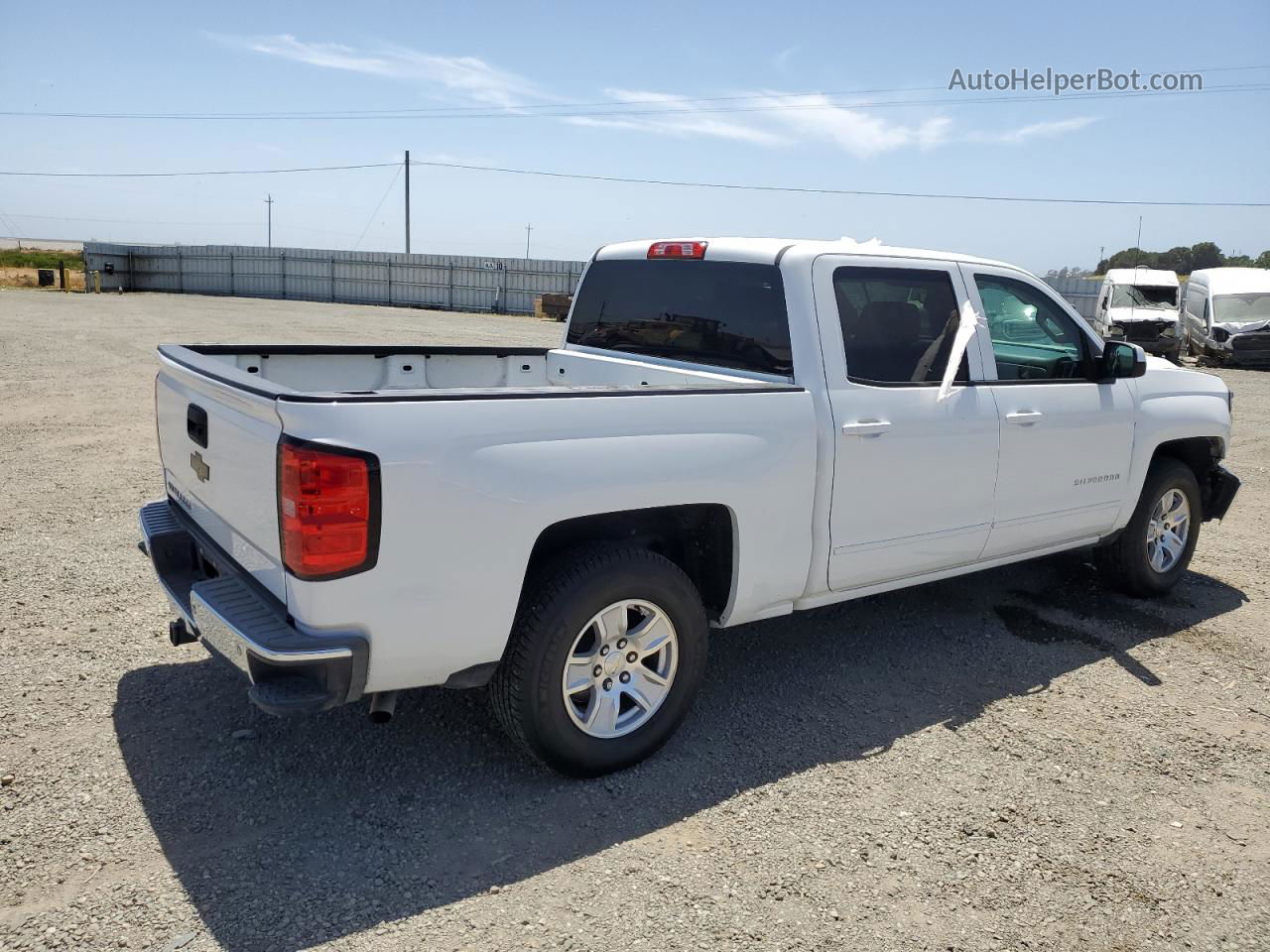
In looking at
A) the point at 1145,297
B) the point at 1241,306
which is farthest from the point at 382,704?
the point at 1145,297

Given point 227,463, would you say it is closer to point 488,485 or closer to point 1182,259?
point 488,485

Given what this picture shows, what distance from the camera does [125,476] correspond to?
788cm

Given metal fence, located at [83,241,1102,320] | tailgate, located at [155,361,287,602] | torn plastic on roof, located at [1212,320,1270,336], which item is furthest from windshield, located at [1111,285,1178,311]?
tailgate, located at [155,361,287,602]

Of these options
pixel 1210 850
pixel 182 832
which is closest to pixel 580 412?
pixel 182 832

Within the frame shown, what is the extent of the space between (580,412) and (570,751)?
1.22 metres

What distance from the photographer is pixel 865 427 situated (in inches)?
161

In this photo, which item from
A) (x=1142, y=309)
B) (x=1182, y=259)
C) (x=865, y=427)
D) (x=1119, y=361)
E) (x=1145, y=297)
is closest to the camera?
(x=865, y=427)

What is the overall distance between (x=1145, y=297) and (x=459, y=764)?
26530 mm

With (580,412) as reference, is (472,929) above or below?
below

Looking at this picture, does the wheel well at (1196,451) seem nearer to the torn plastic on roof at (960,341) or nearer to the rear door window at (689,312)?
the torn plastic on roof at (960,341)

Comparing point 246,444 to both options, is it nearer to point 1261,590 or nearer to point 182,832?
point 182,832

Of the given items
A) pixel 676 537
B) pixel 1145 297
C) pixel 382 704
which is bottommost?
pixel 382 704

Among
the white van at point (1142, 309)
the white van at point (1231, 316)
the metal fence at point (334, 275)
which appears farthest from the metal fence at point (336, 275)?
the white van at point (1231, 316)

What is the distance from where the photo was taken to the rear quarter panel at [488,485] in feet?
9.66
